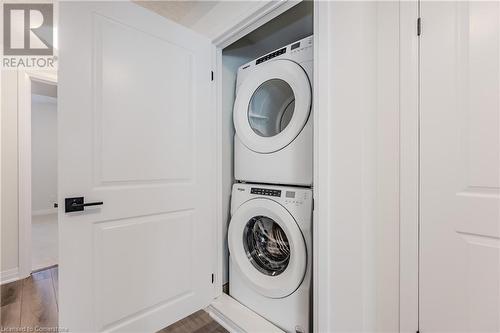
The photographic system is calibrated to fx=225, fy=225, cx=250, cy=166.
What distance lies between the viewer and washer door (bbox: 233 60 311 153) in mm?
1324

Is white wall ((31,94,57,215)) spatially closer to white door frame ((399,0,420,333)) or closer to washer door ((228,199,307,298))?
washer door ((228,199,307,298))

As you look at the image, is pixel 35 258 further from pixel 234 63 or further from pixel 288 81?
pixel 288 81

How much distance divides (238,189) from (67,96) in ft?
Result: 3.44

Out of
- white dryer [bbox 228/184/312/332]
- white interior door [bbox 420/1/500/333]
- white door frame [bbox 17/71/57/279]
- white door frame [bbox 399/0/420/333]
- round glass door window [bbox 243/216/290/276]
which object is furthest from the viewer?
white door frame [bbox 17/71/57/279]

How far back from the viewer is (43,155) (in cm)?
472

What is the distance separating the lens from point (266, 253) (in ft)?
5.05

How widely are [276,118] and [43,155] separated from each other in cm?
550

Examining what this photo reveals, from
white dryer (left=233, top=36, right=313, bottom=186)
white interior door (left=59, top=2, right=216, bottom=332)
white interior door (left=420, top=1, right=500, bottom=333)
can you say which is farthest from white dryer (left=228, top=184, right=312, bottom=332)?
white interior door (left=420, top=1, right=500, bottom=333)

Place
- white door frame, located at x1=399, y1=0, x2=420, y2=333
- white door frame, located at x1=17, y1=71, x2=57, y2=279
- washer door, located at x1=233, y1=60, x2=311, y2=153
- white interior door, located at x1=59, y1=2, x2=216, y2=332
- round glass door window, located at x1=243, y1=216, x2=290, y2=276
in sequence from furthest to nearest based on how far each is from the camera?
1. white door frame, located at x1=17, y1=71, x2=57, y2=279
2. round glass door window, located at x1=243, y1=216, x2=290, y2=276
3. washer door, located at x1=233, y1=60, x2=311, y2=153
4. white interior door, located at x1=59, y1=2, x2=216, y2=332
5. white door frame, located at x1=399, y1=0, x2=420, y2=333

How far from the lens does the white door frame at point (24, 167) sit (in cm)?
208

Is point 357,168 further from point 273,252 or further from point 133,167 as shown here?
point 133,167

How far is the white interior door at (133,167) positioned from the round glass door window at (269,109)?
1.03 ft

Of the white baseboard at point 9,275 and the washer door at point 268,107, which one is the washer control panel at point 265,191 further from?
the white baseboard at point 9,275

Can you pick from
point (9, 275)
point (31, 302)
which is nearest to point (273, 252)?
point (31, 302)
